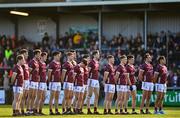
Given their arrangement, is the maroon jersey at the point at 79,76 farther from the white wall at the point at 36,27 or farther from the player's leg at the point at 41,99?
the white wall at the point at 36,27

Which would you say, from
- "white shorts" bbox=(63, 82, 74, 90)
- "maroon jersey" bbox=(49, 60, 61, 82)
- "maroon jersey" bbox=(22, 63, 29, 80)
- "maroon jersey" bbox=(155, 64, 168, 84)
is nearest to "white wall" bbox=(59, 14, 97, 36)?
"maroon jersey" bbox=(155, 64, 168, 84)

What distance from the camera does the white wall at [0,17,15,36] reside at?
154 feet

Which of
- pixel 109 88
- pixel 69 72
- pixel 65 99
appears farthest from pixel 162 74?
pixel 65 99

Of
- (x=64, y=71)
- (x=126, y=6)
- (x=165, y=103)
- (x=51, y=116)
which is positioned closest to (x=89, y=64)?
(x=64, y=71)

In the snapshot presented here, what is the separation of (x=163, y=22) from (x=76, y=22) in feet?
19.8

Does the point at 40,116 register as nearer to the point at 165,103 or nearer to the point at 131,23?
the point at 165,103

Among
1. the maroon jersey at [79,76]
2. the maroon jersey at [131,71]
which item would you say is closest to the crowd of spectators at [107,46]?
the maroon jersey at [131,71]

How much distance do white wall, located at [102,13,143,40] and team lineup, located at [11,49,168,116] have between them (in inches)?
594

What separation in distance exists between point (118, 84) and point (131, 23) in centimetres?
1628

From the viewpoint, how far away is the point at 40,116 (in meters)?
25.8

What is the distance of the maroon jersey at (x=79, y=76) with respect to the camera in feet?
91.6

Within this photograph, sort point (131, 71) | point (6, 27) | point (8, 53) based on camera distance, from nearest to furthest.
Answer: point (131, 71) → point (8, 53) → point (6, 27)

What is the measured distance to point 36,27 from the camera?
1834 inches

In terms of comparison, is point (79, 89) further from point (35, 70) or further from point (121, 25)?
point (121, 25)
